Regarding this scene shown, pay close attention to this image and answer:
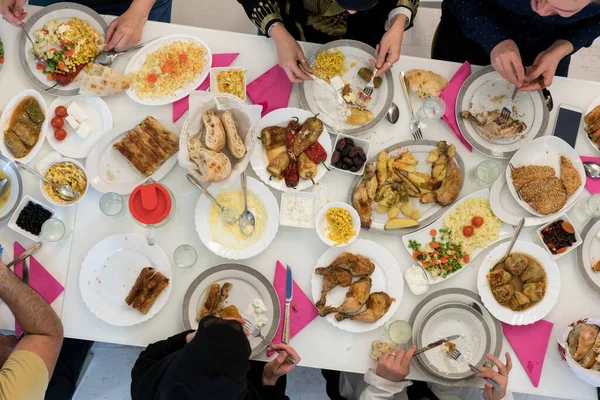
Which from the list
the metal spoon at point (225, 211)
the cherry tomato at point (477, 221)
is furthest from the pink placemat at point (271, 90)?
the cherry tomato at point (477, 221)

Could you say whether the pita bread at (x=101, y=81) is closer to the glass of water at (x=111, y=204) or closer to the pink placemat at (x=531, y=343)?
the glass of water at (x=111, y=204)

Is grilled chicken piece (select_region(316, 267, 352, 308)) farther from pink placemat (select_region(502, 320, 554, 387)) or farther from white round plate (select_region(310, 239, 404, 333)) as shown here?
pink placemat (select_region(502, 320, 554, 387))

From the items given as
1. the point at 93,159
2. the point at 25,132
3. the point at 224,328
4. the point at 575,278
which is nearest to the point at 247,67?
the point at 93,159

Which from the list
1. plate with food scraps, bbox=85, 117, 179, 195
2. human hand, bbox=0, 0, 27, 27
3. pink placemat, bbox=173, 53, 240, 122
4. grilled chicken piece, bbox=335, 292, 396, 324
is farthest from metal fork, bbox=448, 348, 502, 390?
human hand, bbox=0, 0, 27, 27

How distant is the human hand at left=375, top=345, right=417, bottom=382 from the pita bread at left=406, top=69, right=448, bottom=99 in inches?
45.7

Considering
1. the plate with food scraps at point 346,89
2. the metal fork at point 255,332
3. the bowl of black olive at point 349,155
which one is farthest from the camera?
the plate with food scraps at point 346,89

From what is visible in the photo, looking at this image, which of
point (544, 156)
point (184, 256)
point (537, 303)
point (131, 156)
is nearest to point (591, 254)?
point (537, 303)

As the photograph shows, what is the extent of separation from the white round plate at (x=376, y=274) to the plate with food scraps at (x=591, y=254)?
0.83 metres

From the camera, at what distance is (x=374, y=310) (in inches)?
76.0

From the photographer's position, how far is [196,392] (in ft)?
4.62

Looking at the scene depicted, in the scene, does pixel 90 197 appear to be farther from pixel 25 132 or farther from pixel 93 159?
pixel 25 132

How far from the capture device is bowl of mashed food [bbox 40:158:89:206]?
194cm

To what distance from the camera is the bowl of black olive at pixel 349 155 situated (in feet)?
6.53

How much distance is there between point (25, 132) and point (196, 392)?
1393mm
